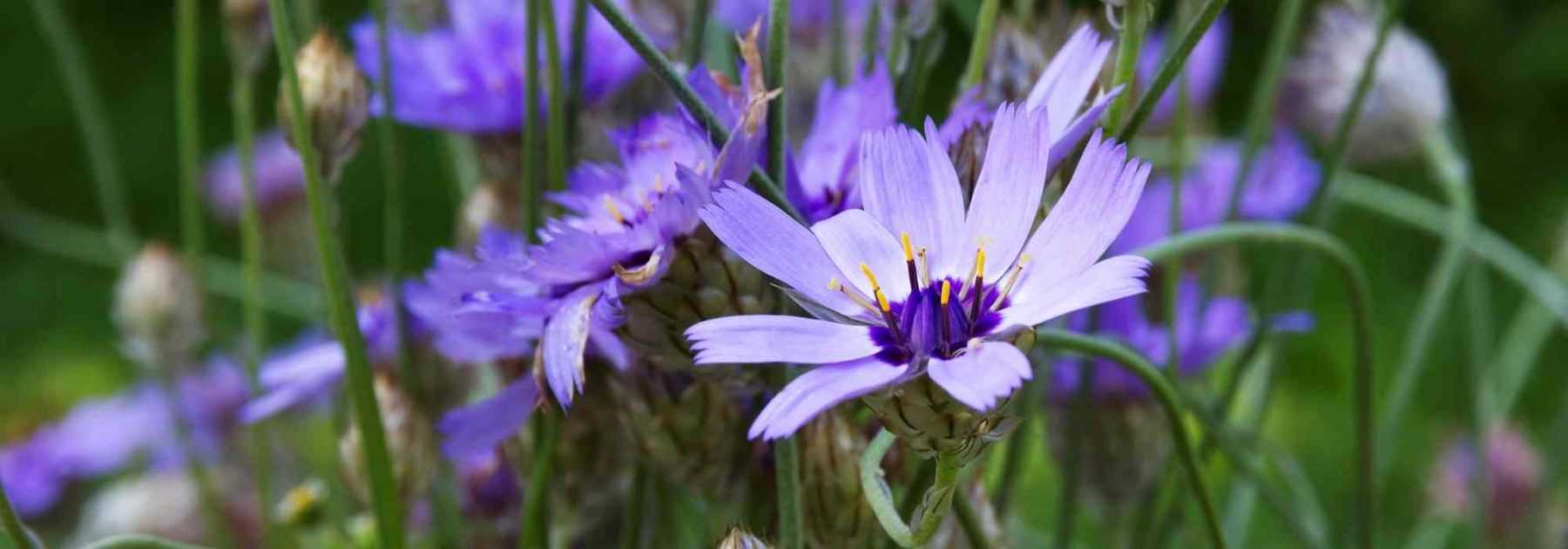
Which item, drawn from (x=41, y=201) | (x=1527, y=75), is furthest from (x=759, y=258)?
(x=41, y=201)

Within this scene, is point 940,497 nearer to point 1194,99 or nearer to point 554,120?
point 554,120

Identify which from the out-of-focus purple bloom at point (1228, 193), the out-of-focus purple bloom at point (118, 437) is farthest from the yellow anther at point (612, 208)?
the out-of-focus purple bloom at point (118, 437)

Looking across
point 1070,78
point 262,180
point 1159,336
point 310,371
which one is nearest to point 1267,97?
point 1159,336

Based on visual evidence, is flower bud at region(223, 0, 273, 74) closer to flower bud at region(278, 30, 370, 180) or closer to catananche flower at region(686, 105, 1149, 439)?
flower bud at region(278, 30, 370, 180)

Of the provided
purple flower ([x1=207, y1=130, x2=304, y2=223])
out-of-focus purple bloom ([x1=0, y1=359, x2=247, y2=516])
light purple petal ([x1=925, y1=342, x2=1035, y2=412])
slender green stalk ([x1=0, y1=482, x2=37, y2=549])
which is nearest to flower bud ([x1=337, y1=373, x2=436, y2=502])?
slender green stalk ([x1=0, y1=482, x2=37, y2=549])

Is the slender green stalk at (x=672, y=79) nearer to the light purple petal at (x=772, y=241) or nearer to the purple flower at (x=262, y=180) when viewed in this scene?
the light purple petal at (x=772, y=241)

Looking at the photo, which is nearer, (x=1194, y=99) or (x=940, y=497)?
(x=940, y=497)

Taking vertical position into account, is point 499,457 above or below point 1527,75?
above
